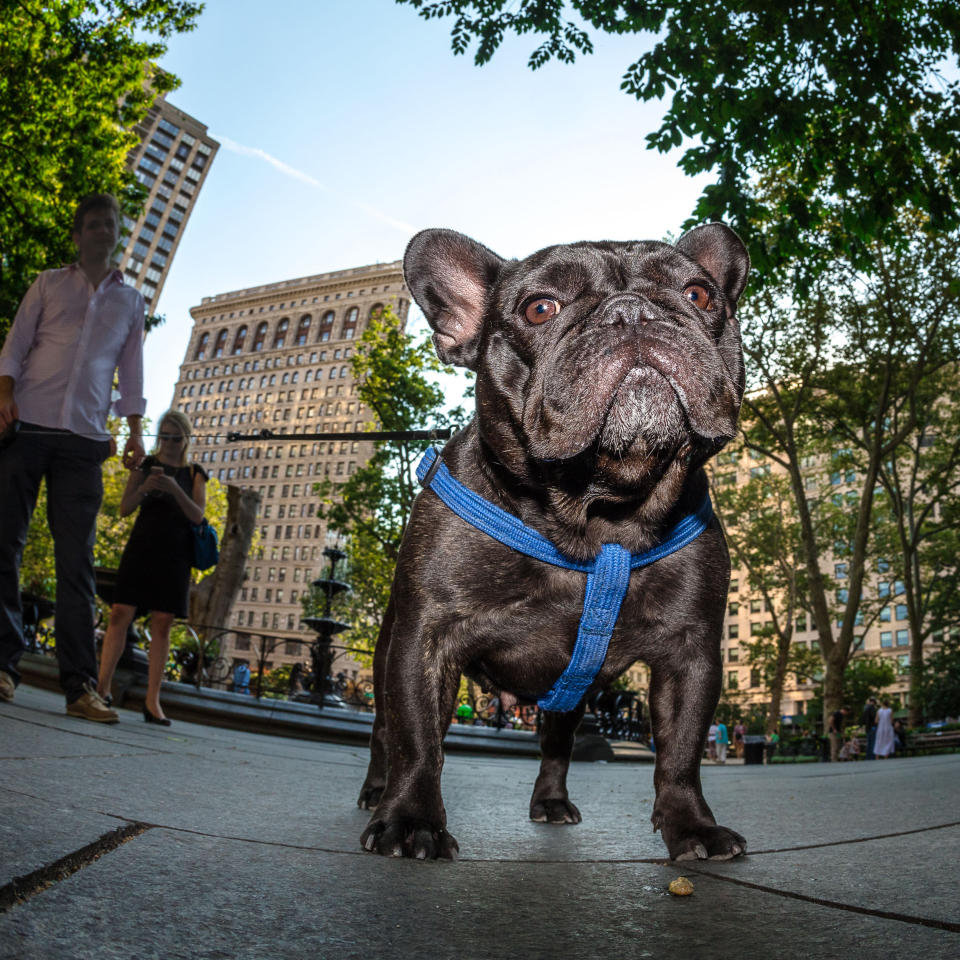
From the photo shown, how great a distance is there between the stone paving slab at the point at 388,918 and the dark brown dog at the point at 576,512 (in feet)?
1.62

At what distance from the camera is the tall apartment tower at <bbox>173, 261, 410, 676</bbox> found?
4097 inches

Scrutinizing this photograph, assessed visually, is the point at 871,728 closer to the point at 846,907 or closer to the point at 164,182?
the point at 846,907

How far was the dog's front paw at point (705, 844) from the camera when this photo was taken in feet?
6.96

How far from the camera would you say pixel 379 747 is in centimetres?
318

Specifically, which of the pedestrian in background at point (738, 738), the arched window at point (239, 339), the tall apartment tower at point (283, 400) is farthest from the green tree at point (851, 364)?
the arched window at point (239, 339)

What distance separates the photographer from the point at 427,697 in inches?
90.7

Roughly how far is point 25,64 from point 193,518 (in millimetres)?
12877

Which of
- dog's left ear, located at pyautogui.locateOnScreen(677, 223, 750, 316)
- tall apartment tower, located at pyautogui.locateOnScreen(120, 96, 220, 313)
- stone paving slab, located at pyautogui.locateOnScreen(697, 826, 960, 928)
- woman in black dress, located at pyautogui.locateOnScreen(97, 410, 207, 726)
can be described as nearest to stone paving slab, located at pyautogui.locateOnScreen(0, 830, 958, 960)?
stone paving slab, located at pyautogui.locateOnScreen(697, 826, 960, 928)

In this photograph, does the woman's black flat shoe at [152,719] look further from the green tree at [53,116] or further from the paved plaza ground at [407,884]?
the green tree at [53,116]

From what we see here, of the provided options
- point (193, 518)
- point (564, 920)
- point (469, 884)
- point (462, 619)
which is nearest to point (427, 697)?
point (462, 619)

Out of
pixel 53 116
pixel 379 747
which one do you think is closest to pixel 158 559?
pixel 379 747

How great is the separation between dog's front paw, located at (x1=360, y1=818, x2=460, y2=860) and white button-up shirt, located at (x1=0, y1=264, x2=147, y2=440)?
396 centimetres

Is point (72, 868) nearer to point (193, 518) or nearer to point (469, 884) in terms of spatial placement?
point (469, 884)

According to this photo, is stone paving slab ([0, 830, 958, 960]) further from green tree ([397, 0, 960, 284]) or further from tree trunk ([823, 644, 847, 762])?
tree trunk ([823, 644, 847, 762])
